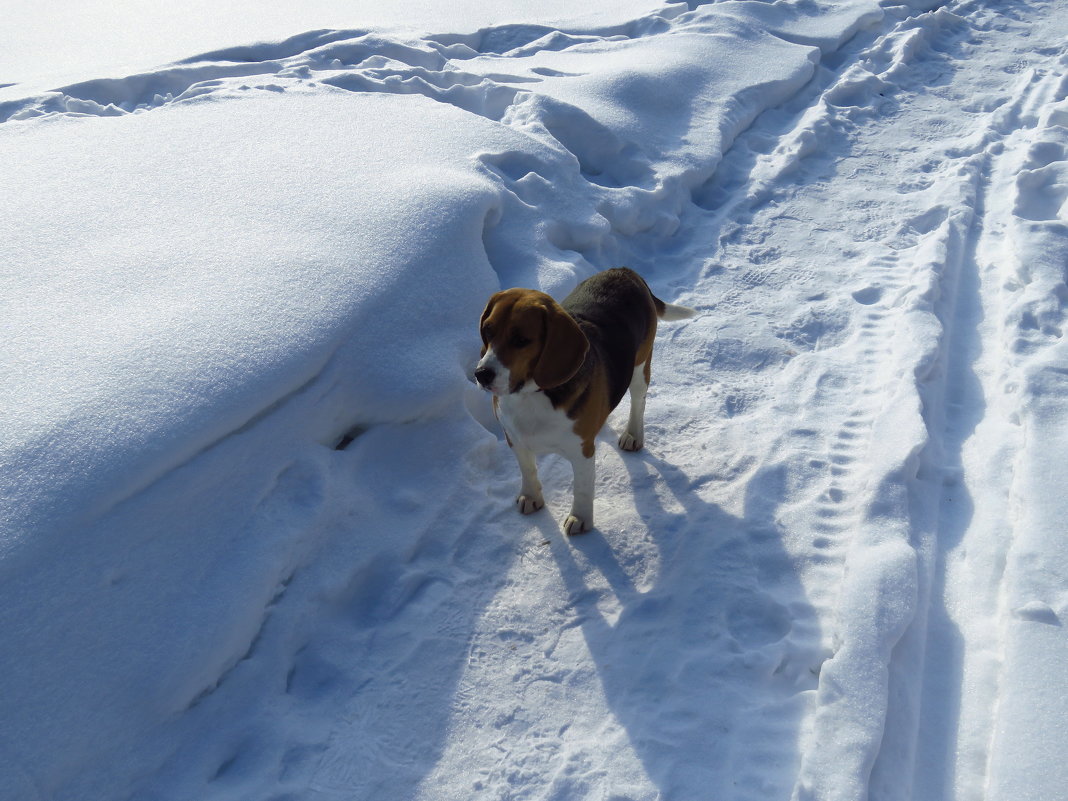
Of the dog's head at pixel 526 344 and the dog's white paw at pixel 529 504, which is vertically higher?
the dog's head at pixel 526 344

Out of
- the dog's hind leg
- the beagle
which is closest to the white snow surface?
the dog's hind leg

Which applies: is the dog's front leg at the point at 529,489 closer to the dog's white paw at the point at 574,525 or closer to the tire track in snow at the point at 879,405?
the dog's white paw at the point at 574,525

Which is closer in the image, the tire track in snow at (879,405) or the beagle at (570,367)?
the tire track in snow at (879,405)

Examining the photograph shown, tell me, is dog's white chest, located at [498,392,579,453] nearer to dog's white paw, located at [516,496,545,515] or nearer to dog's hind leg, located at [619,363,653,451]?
dog's white paw, located at [516,496,545,515]

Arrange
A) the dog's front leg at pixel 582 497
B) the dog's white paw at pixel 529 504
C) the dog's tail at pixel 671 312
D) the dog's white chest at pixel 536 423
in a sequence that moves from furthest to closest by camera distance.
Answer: the dog's tail at pixel 671 312, the dog's white paw at pixel 529 504, the dog's front leg at pixel 582 497, the dog's white chest at pixel 536 423

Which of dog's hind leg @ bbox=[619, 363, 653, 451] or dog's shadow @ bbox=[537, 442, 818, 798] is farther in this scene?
dog's hind leg @ bbox=[619, 363, 653, 451]

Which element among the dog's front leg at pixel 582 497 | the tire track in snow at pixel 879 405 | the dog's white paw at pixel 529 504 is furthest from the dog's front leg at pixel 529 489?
the tire track in snow at pixel 879 405

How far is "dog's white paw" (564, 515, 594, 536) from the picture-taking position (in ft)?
12.2

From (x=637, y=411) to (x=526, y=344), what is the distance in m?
1.11

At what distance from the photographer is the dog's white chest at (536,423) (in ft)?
11.1

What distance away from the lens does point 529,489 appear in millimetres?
3807

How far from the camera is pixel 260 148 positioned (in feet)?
17.2

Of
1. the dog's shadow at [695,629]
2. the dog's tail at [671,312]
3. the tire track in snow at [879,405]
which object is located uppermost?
the dog's tail at [671,312]

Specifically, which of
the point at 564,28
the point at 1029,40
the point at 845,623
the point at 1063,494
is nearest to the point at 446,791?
the point at 845,623
